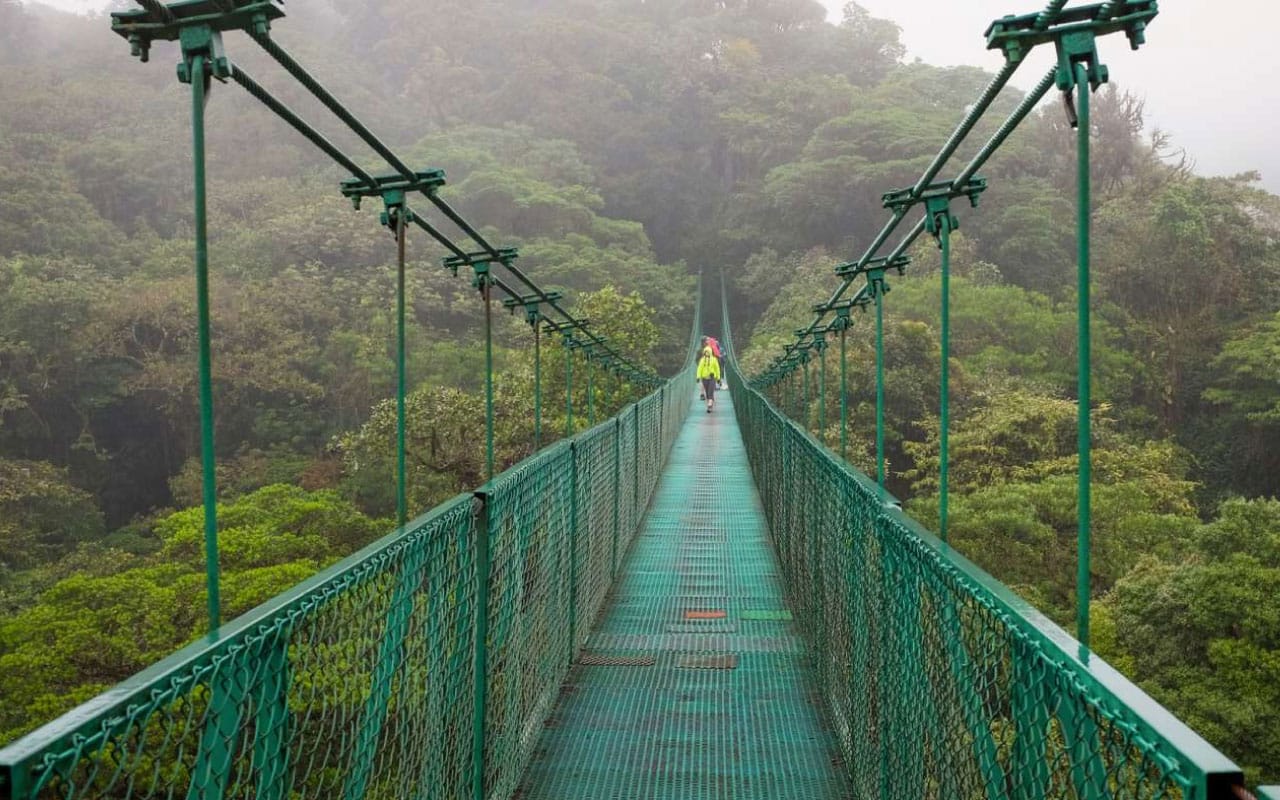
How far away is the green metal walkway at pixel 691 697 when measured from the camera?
88.8 inches

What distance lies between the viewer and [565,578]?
9.68 feet

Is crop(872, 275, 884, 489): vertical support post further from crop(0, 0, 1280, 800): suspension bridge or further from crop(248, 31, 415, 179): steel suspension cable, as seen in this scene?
crop(248, 31, 415, 179): steel suspension cable

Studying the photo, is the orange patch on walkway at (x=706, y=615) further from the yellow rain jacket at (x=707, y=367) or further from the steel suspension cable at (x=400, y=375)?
the yellow rain jacket at (x=707, y=367)

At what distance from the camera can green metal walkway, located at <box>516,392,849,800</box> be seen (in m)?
2.26

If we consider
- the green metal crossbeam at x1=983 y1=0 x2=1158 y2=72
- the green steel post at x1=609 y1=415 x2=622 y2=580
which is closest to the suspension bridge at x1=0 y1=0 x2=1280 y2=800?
the green metal crossbeam at x1=983 y1=0 x2=1158 y2=72

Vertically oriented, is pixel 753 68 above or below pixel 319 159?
above

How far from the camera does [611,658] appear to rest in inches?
125

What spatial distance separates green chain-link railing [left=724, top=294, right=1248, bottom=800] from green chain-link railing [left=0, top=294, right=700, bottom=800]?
0.70 m

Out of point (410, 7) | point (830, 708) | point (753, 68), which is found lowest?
point (830, 708)

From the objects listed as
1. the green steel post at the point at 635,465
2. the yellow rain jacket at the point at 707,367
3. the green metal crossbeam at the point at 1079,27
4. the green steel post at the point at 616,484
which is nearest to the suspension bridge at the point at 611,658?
the green metal crossbeam at the point at 1079,27

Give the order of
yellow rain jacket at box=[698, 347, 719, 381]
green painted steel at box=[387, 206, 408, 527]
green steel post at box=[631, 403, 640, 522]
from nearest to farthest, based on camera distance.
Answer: green painted steel at box=[387, 206, 408, 527], green steel post at box=[631, 403, 640, 522], yellow rain jacket at box=[698, 347, 719, 381]

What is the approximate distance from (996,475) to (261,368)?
1112 cm

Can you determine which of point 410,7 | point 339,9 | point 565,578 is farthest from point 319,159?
point 565,578

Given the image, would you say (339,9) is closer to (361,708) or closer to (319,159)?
(319,159)
